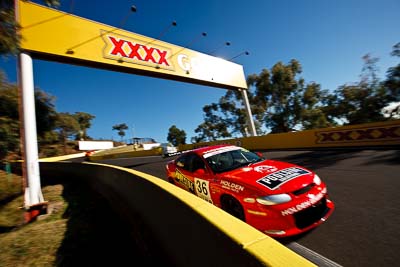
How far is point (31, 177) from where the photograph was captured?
7.49m

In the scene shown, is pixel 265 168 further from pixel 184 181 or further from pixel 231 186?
pixel 184 181

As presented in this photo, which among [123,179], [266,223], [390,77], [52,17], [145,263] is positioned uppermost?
[52,17]

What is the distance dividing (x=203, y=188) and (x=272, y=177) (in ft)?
4.84

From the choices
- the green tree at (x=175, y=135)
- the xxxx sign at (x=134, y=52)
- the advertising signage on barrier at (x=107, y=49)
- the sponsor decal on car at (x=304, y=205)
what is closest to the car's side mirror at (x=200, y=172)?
the sponsor decal on car at (x=304, y=205)

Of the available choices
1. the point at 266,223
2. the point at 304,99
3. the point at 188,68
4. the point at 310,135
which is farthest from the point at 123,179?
the point at 304,99

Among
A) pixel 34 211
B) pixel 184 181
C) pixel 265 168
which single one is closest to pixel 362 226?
pixel 265 168

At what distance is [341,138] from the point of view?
39.8 feet

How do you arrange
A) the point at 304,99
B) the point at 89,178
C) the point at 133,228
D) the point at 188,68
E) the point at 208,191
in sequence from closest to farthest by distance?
the point at 208,191 → the point at 133,228 → the point at 89,178 → the point at 188,68 → the point at 304,99

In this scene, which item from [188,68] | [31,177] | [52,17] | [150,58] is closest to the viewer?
[31,177]

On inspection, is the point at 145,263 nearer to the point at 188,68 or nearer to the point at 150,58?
the point at 150,58

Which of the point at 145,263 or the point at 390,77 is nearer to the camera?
the point at 145,263

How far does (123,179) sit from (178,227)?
4.28 metres

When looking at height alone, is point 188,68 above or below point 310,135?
above

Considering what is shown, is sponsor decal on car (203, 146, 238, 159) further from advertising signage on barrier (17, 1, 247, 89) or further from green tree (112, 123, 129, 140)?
green tree (112, 123, 129, 140)
